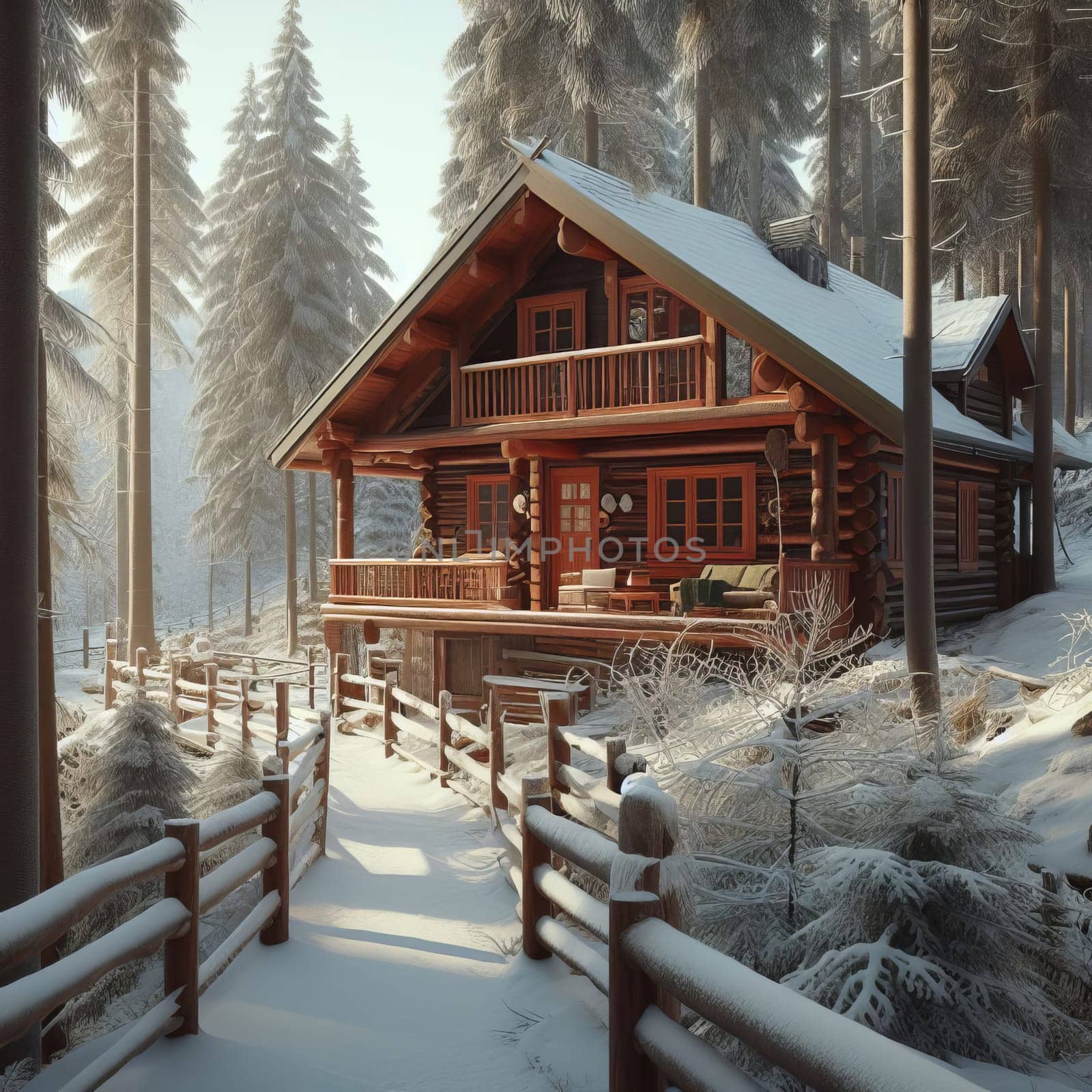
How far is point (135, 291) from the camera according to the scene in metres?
22.8

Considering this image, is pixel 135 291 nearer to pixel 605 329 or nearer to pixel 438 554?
pixel 438 554

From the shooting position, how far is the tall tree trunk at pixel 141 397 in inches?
891

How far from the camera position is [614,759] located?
19.2 ft

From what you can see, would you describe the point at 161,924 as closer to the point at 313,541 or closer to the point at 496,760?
the point at 496,760

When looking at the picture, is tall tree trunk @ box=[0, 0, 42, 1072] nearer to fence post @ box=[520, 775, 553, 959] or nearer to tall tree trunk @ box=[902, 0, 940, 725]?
fence post @ box=[520, 775, 553, 959]

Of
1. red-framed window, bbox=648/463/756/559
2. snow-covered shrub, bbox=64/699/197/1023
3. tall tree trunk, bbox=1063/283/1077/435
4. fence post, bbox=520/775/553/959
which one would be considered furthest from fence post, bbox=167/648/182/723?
tall tree trunk, bbox=1063/283/1077/435

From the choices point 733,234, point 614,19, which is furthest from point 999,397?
point 614,19

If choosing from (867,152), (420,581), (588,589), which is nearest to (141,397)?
(420,581)

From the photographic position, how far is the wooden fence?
3.10m

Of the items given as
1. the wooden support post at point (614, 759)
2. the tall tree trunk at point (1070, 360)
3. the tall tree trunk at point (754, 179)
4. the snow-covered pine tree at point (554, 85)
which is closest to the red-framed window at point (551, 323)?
the snow-covered pine tree at point (554, 85)

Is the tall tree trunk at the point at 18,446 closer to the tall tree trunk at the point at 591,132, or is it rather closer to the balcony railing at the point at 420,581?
the balcony railing at the point at 420,581

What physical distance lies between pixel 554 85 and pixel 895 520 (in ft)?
46.0

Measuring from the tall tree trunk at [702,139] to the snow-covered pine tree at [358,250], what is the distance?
499 inches

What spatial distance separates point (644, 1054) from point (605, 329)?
14.3 m
